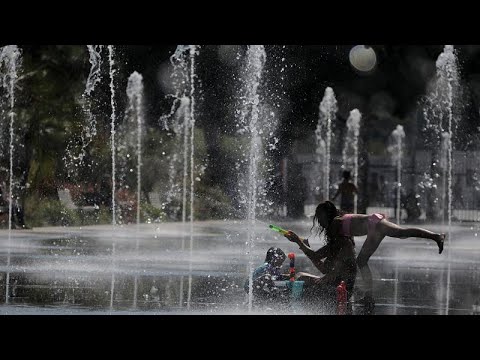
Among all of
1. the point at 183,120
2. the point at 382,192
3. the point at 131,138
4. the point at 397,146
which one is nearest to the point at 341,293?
the point at 131,138

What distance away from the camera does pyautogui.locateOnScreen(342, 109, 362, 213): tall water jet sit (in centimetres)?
3444

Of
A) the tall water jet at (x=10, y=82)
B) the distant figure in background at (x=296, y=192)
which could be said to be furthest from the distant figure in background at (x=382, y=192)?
the tall water jet at (x=10, y=82)

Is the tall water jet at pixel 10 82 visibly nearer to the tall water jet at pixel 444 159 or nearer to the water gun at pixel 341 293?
the tall water jet at pixel 444 159

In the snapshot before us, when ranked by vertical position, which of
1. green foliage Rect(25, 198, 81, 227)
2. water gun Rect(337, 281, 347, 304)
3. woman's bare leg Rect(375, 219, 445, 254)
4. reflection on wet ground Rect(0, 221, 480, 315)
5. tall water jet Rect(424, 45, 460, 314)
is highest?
tall water jet Rect(424, 45, 460, 314)

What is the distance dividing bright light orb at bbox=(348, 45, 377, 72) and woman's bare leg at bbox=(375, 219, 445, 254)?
27.8 meters

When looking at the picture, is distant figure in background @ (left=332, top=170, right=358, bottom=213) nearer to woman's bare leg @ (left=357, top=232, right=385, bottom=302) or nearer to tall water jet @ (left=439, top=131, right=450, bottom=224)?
woman's bare leg @ (left=357, top=232, right=385, bottom=302)

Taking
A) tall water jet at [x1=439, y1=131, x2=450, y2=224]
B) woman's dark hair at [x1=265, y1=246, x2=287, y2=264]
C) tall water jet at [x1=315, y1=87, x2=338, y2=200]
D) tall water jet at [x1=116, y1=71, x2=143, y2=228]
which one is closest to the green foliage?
tall water jet at [x1=116, y1=71, x2=143, y2=228]

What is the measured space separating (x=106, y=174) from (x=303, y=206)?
18.2 ft

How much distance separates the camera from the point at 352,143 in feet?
118

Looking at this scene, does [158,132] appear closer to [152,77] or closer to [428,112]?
[152,77]

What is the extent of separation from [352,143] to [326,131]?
5.82ft

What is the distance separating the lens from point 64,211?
2262cm

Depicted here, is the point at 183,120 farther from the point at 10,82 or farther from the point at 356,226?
the point at 356,226
